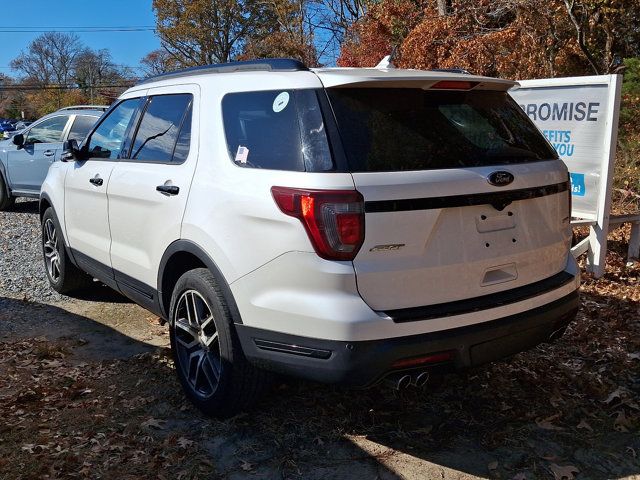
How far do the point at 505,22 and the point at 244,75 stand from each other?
10.5m

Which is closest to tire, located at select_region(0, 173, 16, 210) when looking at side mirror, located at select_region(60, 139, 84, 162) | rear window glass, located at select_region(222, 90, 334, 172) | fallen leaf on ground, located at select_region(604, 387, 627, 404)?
side mirror, located at select_region(60, 139, 84, 162)

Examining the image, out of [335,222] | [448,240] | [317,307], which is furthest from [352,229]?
[448,240]

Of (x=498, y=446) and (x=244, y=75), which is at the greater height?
(x=244, y=75)

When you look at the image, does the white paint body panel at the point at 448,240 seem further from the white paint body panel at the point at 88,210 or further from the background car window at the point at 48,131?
the background car window at the point at 48,131

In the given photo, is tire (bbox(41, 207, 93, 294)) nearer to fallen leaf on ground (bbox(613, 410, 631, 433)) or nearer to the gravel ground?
the gravel ground

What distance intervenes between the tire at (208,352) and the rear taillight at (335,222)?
76cm

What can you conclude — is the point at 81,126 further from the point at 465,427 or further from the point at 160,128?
the point at 465,427

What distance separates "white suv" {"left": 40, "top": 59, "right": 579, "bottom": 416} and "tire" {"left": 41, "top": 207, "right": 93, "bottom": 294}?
234cm

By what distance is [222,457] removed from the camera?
3176 mm

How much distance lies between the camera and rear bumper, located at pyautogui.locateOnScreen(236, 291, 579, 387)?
2701mm

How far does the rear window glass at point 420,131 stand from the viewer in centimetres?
281

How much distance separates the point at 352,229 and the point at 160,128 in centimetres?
197

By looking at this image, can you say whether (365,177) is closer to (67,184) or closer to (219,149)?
(219,149)

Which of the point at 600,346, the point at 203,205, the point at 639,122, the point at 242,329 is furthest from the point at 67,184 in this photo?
the point at 639,122
